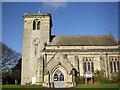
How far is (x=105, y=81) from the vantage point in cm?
3061

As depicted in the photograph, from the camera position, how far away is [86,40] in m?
A: 40.3

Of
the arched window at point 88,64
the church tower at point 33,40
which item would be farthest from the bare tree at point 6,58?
the arched window at point 88,64

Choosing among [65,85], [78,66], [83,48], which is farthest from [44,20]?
[65,85]

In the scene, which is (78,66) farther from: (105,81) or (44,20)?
(44,20)

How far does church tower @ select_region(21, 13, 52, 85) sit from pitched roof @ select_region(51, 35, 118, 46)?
313 centimetres

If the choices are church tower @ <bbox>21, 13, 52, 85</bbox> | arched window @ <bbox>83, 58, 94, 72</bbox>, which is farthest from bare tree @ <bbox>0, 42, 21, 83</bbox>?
arched window @ <bbox>83, 58, 94, 72</bbox>

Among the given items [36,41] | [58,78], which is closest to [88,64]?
[58,78]

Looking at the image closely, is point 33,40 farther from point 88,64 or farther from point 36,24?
point 88,64

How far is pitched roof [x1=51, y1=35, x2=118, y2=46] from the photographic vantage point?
127 ft

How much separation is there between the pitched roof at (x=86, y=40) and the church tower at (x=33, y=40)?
3.13m

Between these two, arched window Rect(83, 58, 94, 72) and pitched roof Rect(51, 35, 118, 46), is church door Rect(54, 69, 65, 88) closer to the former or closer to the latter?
arched window Rect(83, 58, 94, 72)

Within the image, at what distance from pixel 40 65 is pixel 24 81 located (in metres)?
5.51

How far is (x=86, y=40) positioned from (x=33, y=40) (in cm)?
1333

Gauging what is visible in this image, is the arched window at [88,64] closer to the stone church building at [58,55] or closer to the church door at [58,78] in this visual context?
the stone church building at [58,55]
